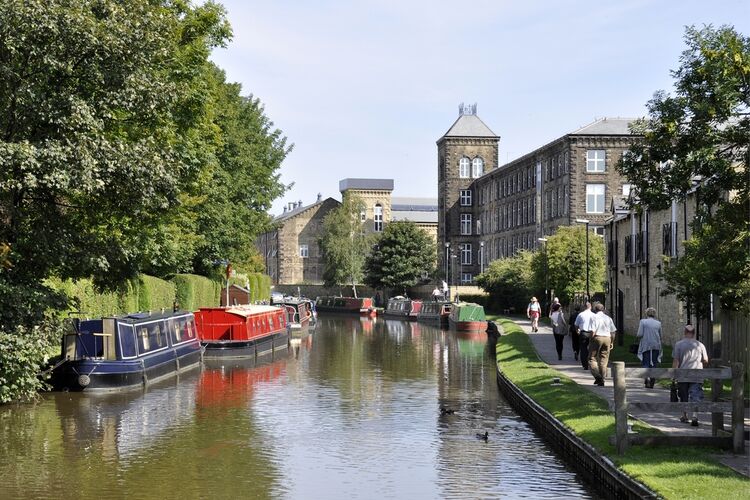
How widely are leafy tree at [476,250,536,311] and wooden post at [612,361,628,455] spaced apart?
173 ft

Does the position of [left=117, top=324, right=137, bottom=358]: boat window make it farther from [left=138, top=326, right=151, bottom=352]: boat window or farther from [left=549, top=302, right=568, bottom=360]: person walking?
[left=549, top=302, right=568, bottom=360]: person walking

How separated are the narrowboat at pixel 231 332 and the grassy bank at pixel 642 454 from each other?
1446 centimetres

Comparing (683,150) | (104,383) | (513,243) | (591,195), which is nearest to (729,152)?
(683,150)

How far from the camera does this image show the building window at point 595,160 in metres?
75.9

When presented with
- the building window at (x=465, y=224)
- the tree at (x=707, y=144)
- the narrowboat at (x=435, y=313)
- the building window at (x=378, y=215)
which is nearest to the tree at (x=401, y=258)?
the building window at (x=465, y=224)

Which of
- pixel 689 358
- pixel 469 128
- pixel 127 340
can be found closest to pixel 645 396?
pixel 689 358

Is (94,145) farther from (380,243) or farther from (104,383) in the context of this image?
(380,243)

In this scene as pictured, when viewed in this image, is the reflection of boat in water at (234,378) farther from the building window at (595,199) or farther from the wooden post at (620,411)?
the building window at (595,199)

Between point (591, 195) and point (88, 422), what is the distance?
194 ft

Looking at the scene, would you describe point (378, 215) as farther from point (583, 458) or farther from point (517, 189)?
point (583, 458)

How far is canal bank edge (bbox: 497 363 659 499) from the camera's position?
1328 cm

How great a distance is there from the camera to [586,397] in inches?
798

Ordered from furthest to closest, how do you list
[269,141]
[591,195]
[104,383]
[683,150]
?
[591,195] → [269,141] → [104,383] → [683,150]

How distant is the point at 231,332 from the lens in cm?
3853
